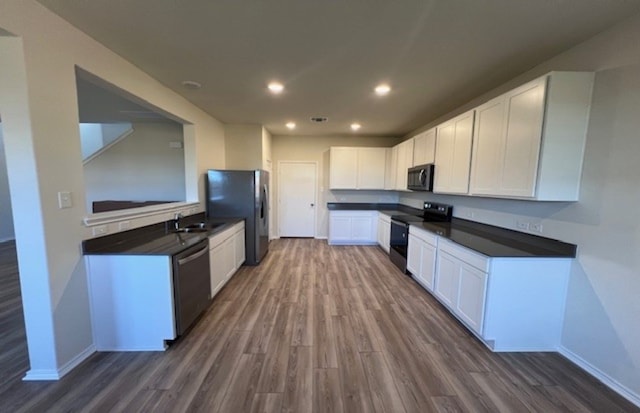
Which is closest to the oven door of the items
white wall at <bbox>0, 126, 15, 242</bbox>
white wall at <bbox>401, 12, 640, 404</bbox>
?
white wall at <bbox>401, 12, 640, 404</bbox>

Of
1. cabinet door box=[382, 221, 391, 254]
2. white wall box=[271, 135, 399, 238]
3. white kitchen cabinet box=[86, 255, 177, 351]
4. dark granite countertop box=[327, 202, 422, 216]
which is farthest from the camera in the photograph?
white wall box=[271, 135, 399, 238]

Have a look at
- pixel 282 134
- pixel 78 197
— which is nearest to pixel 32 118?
pixel 78 197

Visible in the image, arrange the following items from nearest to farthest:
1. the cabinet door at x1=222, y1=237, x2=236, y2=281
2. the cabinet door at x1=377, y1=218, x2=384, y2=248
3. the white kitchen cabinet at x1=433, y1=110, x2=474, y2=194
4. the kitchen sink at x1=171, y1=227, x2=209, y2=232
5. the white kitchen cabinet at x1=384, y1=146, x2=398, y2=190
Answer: the white kitchen cabinet at x1=433, y1=110, x2=474, y2=194 < the kitchen sink at x1=171, y1=227, x2=209, y2=232 < the cabinet door at x1=222, y1=237, x2=236, y2=281 < the cabinet door at x1=377, y1=218, x2=384, y2=248 < the white kitchen cabinet at x1=384, y1=146, x2=398, y2=190

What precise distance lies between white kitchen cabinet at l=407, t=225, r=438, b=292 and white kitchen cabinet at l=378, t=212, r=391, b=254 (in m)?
1.13

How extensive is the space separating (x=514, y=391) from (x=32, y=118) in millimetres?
3786

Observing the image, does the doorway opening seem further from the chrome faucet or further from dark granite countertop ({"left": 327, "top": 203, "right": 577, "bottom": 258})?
dark granite countertop ({"left": 327, "top": 203, "right": 577, "bottom": 258})

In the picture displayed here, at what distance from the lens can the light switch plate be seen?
5.86 ft

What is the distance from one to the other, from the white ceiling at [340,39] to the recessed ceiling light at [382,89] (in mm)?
88

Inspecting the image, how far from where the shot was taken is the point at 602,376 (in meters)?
1.82

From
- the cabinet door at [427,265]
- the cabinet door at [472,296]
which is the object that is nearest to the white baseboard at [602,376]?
the cabinet door at [472,296]

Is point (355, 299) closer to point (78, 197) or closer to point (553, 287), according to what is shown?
point (553, 287)

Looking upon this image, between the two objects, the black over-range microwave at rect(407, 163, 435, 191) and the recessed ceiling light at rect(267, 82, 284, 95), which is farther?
the black over-range microwave at rect(407, 163, 435, 191)

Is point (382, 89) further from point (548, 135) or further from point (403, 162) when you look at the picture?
point (403, 162)

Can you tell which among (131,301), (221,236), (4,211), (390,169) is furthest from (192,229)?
(4,211)
